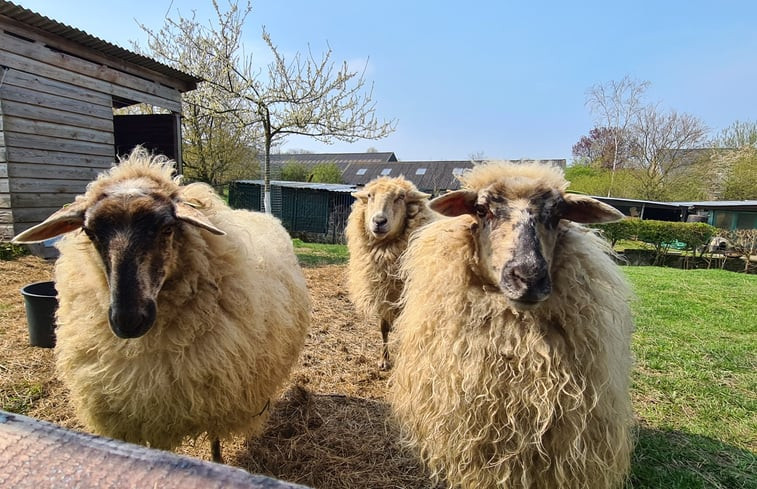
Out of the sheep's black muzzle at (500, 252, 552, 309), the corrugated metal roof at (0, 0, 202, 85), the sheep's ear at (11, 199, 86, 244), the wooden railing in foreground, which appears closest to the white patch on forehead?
the sheep's ear at (11, 199, 86, 244)

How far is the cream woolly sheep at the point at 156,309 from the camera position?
2.00 meters

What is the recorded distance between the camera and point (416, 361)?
2.54 m

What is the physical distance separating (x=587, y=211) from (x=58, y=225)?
9.80ft

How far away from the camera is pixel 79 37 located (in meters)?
7.78

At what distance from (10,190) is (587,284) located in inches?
362

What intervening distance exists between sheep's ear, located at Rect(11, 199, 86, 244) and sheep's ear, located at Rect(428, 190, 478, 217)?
6.26 ft

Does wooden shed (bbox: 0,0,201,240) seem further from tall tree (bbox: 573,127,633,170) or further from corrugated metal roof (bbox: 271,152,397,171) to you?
corrugated metal roof (bbox: 271,152,397,171)

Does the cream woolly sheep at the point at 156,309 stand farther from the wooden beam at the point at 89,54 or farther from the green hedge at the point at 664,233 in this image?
the green hedge at the point at 664,233

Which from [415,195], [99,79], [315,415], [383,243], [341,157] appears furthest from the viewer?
[341,157]

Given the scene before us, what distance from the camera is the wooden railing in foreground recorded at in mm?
525

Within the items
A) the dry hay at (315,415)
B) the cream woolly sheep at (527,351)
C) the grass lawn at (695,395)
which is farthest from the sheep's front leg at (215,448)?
the grass lawn at (695,395)

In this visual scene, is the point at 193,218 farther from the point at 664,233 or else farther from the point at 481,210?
the point at 664,233

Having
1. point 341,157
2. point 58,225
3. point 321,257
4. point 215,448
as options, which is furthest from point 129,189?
point 341,157

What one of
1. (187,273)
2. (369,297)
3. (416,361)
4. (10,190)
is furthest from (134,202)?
(10,190)
